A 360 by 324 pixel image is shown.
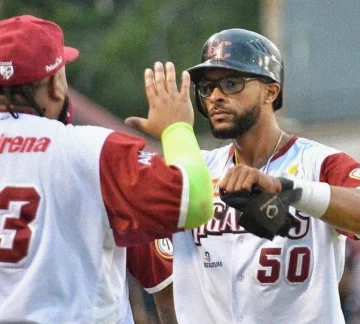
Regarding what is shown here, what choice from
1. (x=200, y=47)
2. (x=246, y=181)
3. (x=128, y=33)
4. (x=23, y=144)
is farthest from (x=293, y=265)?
(x=128, y=33)

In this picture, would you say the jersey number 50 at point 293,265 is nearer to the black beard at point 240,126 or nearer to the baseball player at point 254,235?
the baseball player at point 254,235

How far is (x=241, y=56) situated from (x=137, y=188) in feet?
5.15

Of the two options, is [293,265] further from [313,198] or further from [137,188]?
[137,188]

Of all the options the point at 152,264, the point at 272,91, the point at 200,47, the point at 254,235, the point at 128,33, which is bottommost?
the point at 128,33

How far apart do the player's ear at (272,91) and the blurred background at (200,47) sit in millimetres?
6147

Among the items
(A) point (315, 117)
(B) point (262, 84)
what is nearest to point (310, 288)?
(B) point (262, 84)

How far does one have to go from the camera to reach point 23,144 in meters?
5.18

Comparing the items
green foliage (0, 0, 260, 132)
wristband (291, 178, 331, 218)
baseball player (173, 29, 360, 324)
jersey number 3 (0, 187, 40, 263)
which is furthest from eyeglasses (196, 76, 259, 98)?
green foliage (0, 0, 260, 132)

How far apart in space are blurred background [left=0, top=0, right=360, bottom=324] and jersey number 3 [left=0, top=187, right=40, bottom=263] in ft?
24.9

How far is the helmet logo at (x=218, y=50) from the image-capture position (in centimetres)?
648

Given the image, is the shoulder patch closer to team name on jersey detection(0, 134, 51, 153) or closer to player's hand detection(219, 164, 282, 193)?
player's hand detection(219, 164, 282, 193)

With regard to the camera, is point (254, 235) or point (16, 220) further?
point (254, 235)

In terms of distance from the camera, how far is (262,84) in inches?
260

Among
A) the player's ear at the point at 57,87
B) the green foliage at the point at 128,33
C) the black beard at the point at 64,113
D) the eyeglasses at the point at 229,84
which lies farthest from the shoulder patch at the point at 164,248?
the green foliage at the point at 128,33
